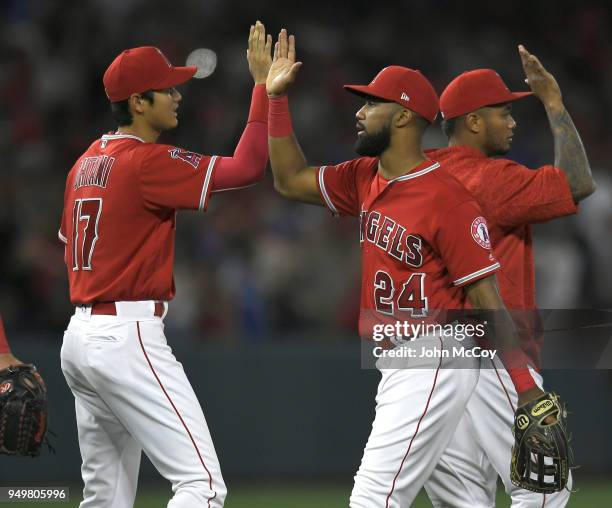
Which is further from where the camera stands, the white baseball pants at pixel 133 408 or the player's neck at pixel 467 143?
the player's neck at pixel 467 143

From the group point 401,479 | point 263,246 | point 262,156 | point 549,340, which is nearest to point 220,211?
point 263,246

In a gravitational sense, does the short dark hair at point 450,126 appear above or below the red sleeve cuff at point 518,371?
above

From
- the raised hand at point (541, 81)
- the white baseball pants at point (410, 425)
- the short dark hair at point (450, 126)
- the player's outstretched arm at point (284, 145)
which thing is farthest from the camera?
the short dark hair at point (450, 126)

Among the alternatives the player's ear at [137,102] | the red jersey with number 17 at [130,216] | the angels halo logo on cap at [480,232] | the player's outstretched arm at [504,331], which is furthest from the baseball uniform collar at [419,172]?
the player's ear at [137,102]

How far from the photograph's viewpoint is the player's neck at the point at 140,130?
15.4ft

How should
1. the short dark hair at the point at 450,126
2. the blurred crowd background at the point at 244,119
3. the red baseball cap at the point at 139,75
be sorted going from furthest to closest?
the blurred crowd background at the point at 244,119 → the short dark hair at the point at 450,126 → the red baseball cap at the point at 139,75

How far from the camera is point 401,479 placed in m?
4.16

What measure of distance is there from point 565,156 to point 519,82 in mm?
6939

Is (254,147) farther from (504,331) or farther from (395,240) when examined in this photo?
(504,331)

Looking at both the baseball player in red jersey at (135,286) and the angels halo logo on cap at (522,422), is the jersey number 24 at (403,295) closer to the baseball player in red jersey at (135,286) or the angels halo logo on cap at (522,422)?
the angels halo logo on cap at (522,422)

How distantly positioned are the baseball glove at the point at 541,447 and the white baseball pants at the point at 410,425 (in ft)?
0.79

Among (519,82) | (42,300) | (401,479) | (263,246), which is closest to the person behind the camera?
(401,479)

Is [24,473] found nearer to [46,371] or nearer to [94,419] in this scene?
[46,371]

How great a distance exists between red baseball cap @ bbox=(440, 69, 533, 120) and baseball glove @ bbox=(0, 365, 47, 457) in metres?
2.01
